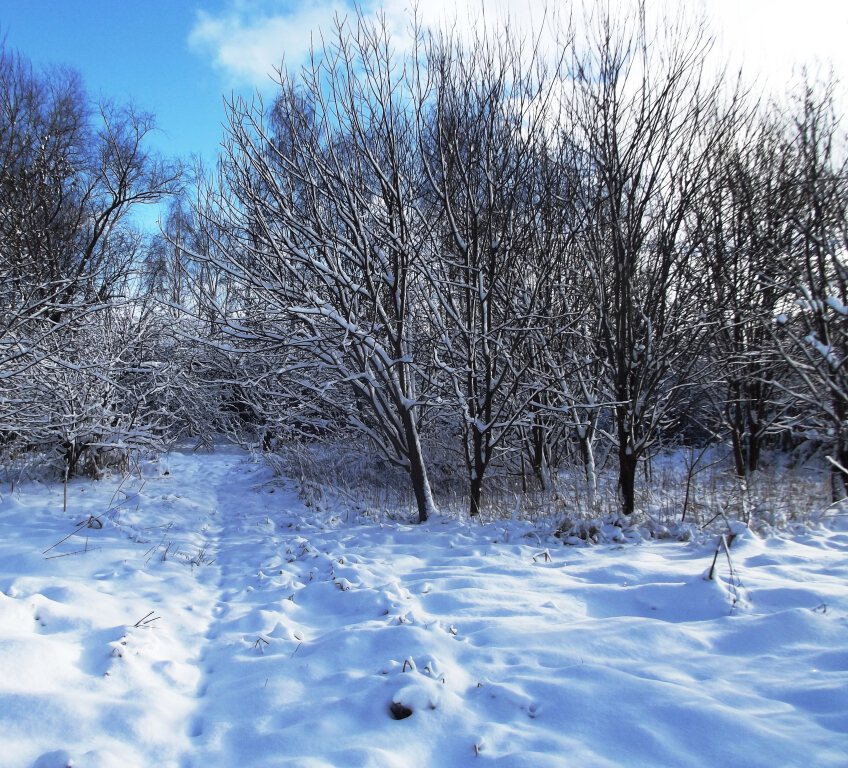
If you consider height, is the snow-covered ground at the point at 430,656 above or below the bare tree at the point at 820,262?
below

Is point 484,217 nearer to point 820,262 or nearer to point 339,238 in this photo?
point 339,238

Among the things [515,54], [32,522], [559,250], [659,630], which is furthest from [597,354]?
[32,522]

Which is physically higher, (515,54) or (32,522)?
(515,54)

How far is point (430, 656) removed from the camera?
262 cm

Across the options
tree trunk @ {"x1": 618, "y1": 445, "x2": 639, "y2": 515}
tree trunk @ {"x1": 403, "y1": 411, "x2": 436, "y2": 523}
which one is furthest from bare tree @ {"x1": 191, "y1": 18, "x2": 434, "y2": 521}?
tree trunk @ {"x1": 618, "y1": 445, "x2": 639, "y2": 515}

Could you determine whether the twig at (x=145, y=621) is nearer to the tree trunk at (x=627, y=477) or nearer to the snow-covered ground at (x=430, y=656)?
the snow-covered ground at (x=430, y=656)

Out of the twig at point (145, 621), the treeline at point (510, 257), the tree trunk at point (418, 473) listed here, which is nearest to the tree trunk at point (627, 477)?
the treeline at point (510, 257)

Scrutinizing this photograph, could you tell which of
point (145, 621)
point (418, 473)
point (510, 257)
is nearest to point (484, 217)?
point (510, 257)

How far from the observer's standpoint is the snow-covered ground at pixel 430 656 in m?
1.94

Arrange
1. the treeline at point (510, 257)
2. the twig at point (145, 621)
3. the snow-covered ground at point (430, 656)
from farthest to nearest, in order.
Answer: the treeline at point (510, 257) → the twig at point (145, 621) → the snow-covered ground at point (430, 656)

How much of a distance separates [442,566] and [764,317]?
6.11 metres

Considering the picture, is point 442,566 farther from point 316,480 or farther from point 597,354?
point 316,480

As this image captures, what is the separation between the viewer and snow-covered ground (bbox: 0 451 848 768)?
194cm

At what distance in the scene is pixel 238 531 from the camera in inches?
245
